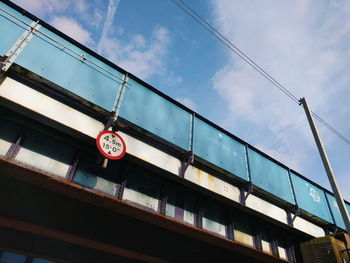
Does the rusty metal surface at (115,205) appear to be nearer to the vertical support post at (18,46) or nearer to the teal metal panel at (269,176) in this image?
the vertical support post at (18,46)

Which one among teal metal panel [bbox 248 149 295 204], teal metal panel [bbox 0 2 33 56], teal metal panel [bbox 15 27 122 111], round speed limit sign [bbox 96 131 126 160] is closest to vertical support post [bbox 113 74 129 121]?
teal metal panel [bbox 15 27 122 111]

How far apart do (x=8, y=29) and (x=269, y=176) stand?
1117 centimetres

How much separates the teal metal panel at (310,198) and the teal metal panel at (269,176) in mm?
630

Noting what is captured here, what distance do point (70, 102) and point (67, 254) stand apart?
453cm

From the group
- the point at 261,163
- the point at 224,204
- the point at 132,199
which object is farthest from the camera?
the point at 261,163

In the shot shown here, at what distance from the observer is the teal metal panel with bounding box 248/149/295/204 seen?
436 inches

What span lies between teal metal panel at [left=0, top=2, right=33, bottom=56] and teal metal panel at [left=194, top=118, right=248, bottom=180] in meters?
6.55

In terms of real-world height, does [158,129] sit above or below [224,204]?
above

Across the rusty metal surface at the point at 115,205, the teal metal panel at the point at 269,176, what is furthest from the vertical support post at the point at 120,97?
the teal metal panel at the point at 269,176

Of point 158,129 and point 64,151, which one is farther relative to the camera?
point 158,129

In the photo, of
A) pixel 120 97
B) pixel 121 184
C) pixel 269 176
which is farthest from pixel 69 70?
pixel 269 176

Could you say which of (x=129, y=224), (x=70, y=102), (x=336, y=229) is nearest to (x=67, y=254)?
(x=129, y=224)

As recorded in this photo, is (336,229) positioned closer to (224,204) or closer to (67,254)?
(224,204)

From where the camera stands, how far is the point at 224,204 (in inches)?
396
